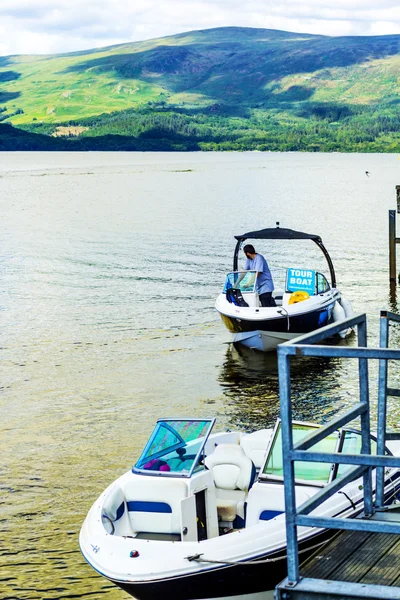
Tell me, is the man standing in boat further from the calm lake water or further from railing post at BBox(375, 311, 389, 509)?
railing post at BBox(375, 311, 389, 509)

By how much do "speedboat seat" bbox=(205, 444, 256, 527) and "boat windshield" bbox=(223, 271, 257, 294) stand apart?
12.7m

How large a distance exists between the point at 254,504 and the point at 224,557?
118 cm

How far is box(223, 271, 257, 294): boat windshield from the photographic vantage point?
2328cm

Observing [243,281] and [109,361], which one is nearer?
[109,361]

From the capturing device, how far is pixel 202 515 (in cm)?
1009

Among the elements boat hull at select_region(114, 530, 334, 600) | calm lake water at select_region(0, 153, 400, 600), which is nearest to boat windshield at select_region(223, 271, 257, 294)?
calm lake water at select_region(0, 153, 400, 600)

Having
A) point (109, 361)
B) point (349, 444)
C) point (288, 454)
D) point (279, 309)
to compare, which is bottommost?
point (109, 361)

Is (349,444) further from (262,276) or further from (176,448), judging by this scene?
(262,276)

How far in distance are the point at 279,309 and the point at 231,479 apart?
475 inches

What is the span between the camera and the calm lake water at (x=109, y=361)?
13.3 metres

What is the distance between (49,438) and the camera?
16.9 meters

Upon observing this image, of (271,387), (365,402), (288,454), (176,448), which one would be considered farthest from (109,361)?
(288,454)

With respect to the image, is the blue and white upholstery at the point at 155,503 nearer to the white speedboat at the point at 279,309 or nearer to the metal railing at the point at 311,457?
the metal railing at the point at 311,457

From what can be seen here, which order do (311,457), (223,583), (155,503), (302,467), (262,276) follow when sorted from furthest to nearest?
(262,276) < (302,467) < (155,503) < (223,583) < (311,457)
